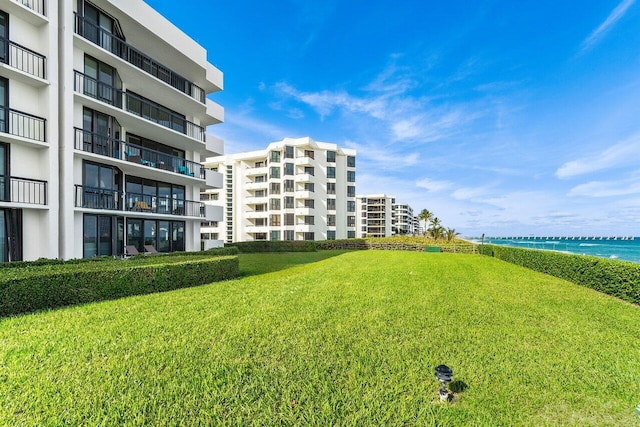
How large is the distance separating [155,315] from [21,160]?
10.4 m

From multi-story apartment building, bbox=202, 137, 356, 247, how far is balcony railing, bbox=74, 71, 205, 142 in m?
22.1

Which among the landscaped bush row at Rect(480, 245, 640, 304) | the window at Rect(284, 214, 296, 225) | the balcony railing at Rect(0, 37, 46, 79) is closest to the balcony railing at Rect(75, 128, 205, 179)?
the balcony railing at Rect(0, 37, 46, 79)

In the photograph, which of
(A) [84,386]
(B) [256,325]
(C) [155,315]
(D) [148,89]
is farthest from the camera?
(D) [148,89]

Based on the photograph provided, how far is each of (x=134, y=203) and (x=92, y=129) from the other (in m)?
4.43

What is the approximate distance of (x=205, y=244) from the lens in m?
22.4

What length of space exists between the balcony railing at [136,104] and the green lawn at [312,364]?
11.3 meters

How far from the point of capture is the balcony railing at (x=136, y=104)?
42.1 feet

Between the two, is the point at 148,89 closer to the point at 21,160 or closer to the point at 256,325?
the point at 21,160

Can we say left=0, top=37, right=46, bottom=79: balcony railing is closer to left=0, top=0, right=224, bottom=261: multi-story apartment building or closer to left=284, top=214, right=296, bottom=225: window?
left=0, top=0, right=224, bottom=261: multi-story apartment building

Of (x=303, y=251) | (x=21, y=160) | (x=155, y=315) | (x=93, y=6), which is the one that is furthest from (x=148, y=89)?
(x=303, y=251)

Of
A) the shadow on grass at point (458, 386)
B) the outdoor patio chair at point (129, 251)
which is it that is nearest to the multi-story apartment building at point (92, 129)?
the outdoor patio chair at point (129, 251)

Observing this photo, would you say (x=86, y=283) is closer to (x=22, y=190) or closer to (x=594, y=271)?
(x=22, y=190)

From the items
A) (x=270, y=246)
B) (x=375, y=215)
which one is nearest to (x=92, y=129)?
(x=270, y=246)

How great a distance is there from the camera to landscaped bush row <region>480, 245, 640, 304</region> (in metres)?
9.92
